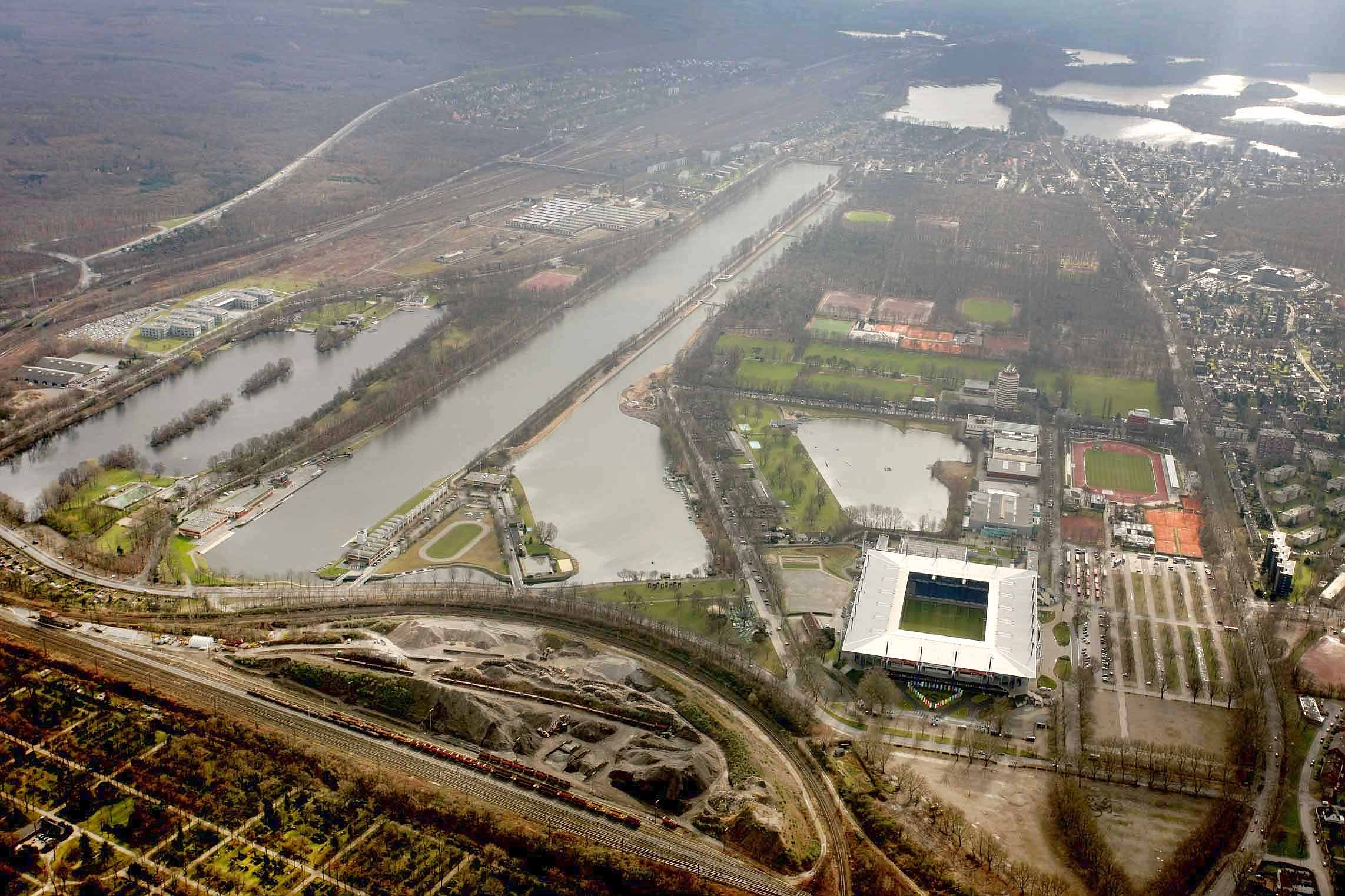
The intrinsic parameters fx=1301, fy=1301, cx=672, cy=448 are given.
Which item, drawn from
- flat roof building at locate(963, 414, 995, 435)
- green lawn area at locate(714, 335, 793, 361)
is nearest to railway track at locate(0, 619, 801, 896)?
flat roof building at locate(963, 414, 995, 435)

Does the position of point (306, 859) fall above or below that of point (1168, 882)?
above

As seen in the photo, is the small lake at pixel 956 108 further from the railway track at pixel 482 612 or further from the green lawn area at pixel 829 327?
the railway track at pixel 482 612

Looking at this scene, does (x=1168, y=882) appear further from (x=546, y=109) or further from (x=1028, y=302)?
(x=546, y=109)

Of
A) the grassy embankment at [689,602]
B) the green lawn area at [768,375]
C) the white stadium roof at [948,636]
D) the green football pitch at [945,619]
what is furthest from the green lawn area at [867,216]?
the grassy embankment at [689,602]

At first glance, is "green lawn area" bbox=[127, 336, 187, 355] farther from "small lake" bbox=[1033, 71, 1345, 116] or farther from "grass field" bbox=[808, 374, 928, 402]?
"small lake" bbox=[1033, 71, 1345, 116]

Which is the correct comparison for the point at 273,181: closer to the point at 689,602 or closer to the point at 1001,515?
the point at 689,602

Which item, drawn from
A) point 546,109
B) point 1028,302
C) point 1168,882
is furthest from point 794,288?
point 546,109
